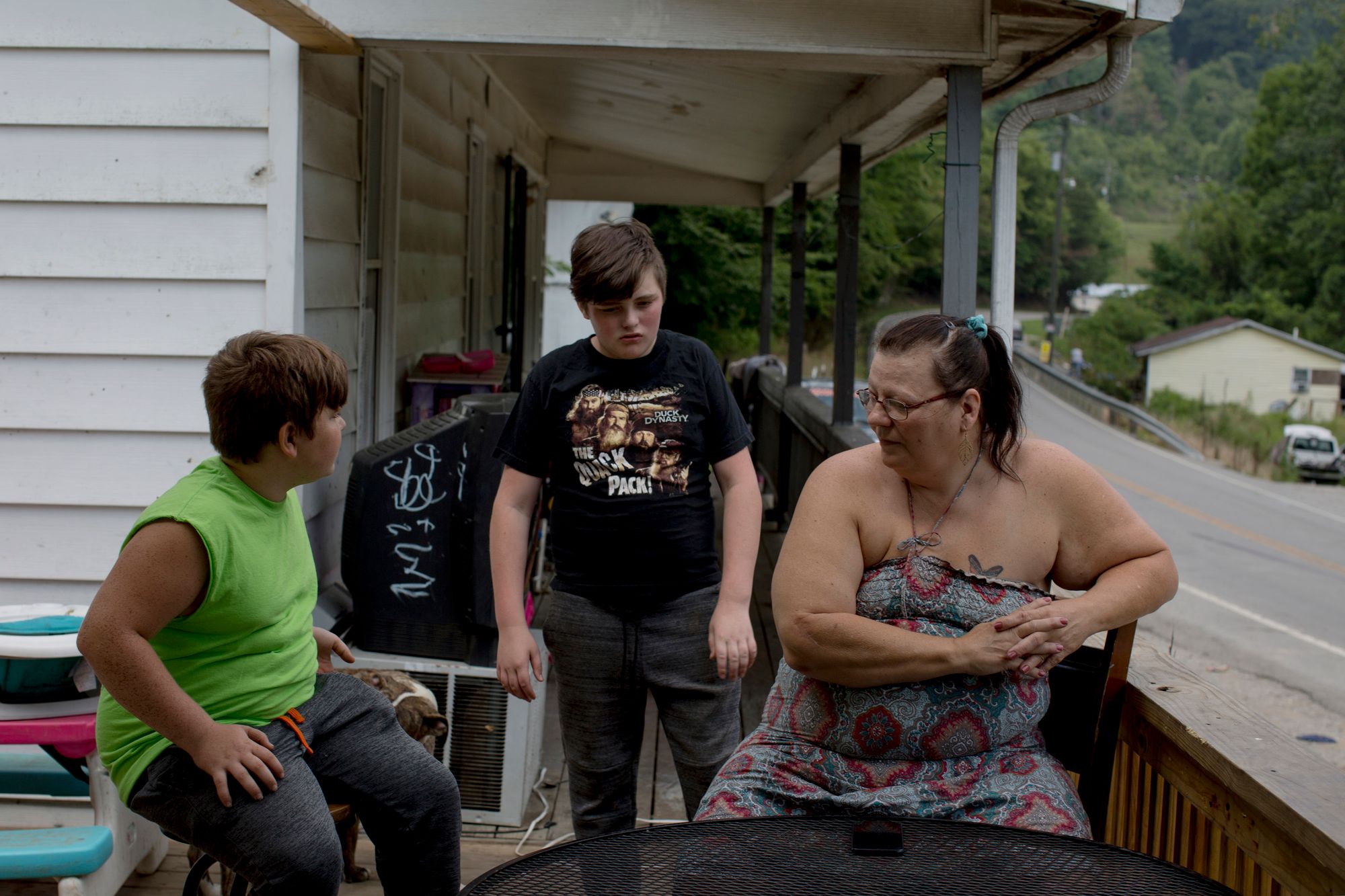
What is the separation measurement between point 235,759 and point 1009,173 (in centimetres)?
291

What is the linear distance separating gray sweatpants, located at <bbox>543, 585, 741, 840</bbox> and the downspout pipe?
67.2 inches

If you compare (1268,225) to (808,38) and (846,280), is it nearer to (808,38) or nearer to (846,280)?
(846,280)

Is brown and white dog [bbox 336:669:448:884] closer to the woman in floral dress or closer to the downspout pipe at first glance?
the woman in floral dress

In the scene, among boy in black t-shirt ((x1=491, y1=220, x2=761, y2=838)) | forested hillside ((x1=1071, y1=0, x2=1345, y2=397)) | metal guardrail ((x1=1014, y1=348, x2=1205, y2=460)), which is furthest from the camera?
forested hillside ((x1=1071, y1=0, x2=1345, y2=397))

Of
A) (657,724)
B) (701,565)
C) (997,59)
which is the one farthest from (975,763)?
(657,724)

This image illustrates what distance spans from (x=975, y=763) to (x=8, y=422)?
8.67 ft

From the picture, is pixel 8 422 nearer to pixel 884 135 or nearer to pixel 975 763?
pixel 975 763

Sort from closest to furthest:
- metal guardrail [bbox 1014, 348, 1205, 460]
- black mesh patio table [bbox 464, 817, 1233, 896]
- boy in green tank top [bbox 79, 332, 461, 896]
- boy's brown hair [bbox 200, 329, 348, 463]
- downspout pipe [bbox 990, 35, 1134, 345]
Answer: black mesh patio table [bbox 464, 817, 1233, 896]
boy in green tank top [bbox 79, 332, 461, 896]
boy's brown hair [bbox 200, 329, 348, 463]
downspout pipe [bbox 990, 35, 1134, 345]
metal guardrail [bbox 1014, 348, 1205, 460]

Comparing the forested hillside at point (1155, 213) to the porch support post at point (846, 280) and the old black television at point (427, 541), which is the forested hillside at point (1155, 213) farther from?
the old black television at point (427, 541)

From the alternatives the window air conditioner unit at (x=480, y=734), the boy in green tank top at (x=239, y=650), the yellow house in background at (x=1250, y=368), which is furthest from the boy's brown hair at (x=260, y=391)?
the yellow house in background at (x=1250, y=368)

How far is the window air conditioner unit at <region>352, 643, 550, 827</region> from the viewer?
342 centimetres

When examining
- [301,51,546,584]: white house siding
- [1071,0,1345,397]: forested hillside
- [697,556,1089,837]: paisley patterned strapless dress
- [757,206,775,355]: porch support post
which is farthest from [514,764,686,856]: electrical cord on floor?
[1071,0,1345,397]: forested hillside

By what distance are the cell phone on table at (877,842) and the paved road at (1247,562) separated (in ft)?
3.36

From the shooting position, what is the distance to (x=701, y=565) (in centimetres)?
237
